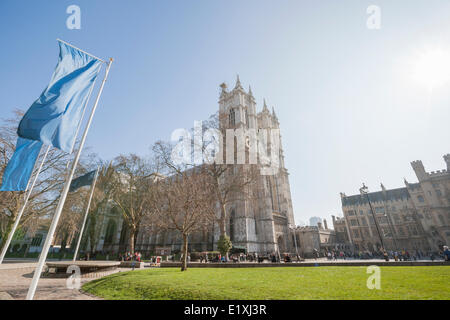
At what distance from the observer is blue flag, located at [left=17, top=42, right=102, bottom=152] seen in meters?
6.30

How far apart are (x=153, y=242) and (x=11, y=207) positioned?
26864mm

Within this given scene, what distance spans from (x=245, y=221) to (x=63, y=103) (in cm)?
2786

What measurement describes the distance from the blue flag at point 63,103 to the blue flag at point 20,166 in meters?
2.92

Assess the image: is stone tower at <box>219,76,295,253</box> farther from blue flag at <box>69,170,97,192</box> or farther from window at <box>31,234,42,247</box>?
window at <box>31,234,42,247</box>

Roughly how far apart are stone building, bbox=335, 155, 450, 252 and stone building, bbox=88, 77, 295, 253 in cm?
1740

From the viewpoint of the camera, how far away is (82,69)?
7.55 meters

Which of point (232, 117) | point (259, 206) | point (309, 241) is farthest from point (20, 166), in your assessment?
point (309, 241)

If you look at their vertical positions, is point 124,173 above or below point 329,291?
above

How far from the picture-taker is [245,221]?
99.9ft

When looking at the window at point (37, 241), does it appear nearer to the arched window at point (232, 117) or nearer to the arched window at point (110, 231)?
the arched window at point (110, 231)

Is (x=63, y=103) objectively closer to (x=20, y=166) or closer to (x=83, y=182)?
(x=20, y=166)
